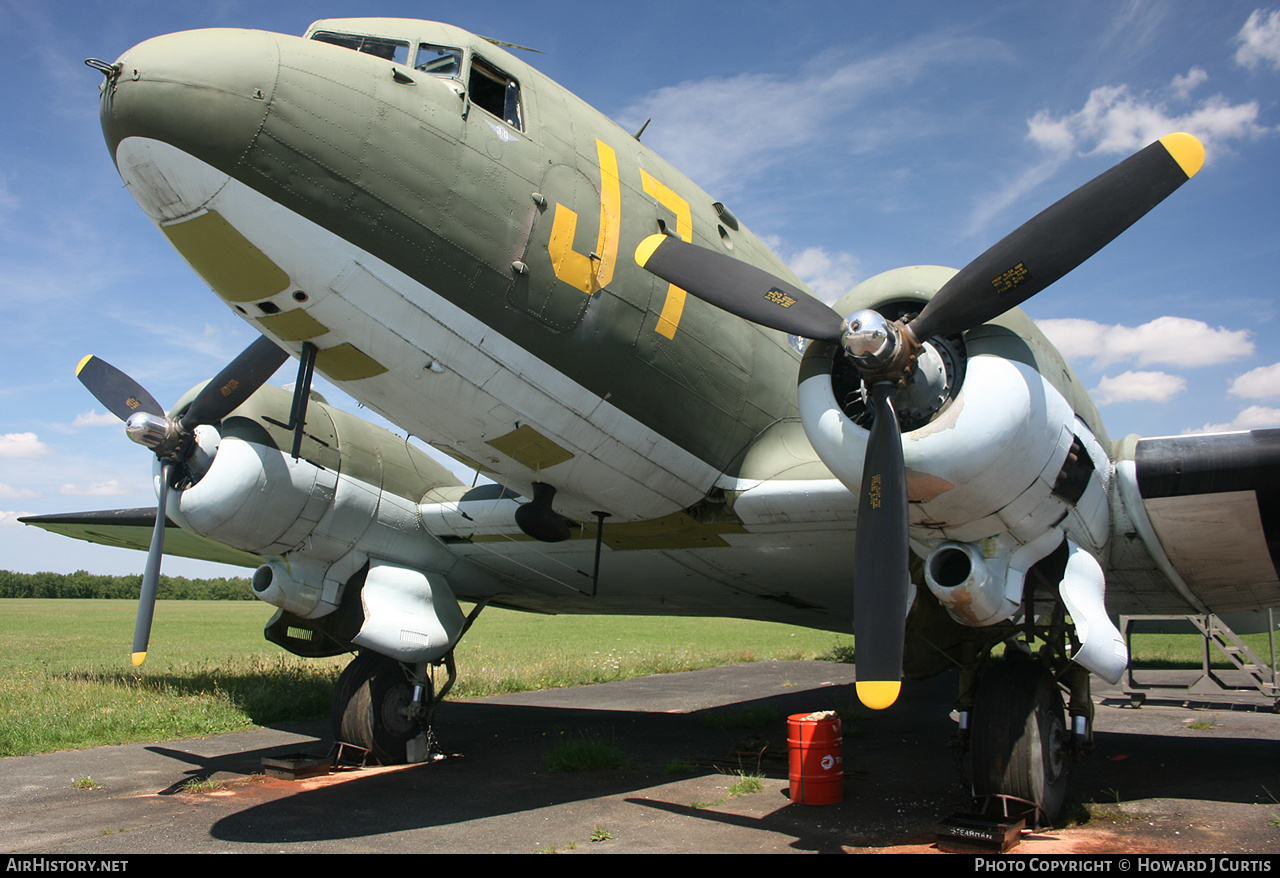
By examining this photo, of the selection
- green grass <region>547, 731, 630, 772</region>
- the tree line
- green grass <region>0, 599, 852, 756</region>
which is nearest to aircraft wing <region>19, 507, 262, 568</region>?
green grass <region>0, 599, 852, 756</region>

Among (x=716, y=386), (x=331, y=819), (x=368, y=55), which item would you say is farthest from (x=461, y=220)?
(x=331, y=819)

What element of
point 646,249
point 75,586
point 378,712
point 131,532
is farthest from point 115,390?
point 75,586

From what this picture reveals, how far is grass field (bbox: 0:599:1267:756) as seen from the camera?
10.7m

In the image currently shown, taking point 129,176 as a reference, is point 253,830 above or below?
below

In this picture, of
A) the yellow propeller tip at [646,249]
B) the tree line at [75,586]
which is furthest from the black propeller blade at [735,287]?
the tree line at [75,586]

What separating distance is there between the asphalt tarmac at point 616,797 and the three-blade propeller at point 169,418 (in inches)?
70.9

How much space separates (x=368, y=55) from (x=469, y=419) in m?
2.72

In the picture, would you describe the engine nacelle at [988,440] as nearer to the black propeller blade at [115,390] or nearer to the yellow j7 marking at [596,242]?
the yellow j7 marking at [596,242]

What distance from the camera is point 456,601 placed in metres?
9.95

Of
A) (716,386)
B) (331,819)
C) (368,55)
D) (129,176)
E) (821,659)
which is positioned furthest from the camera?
(821,659)

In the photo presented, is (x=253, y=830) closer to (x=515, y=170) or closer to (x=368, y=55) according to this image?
(x=515, y=170)

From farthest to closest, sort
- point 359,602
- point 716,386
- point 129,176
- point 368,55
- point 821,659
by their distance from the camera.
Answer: point 821,659 → point 359,602 → point 716,386 → point 368,55 → point 129,176

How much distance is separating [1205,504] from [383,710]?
25.7 feet

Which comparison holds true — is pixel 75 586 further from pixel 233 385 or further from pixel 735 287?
pixel 735 287
